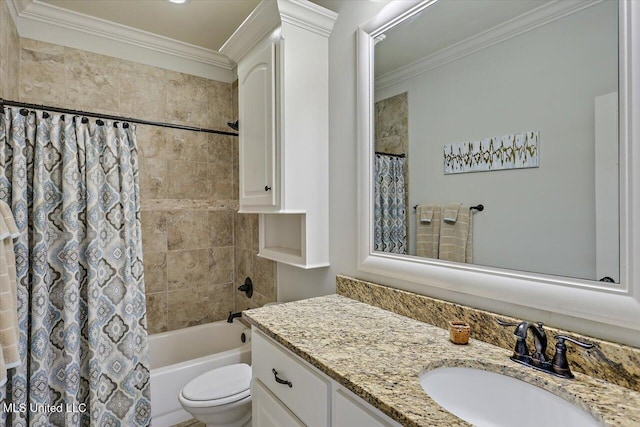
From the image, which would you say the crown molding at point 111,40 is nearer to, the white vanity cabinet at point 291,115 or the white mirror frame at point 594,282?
the white vanity cabinet at point 291,115

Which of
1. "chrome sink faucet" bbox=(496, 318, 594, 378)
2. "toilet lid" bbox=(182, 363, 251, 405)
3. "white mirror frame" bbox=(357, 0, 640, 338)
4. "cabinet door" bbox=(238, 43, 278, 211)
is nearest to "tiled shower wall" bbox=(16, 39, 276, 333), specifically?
"toilet lid" bbox=(182, 363, 251, 405)

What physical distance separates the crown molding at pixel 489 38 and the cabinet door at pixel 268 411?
1327 millimetres

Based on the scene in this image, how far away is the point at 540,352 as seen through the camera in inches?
33.8

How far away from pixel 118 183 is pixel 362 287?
1506mm

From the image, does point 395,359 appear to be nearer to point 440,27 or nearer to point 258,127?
point 440,27

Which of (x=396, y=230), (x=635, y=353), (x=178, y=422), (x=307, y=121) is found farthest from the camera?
(x=178, y=422)

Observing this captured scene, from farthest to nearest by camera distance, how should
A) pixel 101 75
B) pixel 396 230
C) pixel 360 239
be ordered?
pixel 101 75
pixel 360 239
pixel 396 230

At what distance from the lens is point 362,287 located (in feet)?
4.91

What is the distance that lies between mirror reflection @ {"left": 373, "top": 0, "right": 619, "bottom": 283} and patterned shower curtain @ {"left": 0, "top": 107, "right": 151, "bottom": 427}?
57.7 inches

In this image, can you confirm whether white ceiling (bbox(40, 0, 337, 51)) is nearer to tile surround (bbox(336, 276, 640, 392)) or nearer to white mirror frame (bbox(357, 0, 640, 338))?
white mirror frame (bbox(357, 0, 640, 338))

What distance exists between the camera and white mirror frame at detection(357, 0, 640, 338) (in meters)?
0.78

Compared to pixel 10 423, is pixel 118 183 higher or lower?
higher

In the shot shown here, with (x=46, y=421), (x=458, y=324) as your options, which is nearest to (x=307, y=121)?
(x=458, y=324)

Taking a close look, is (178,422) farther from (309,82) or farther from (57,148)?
(309,82)
